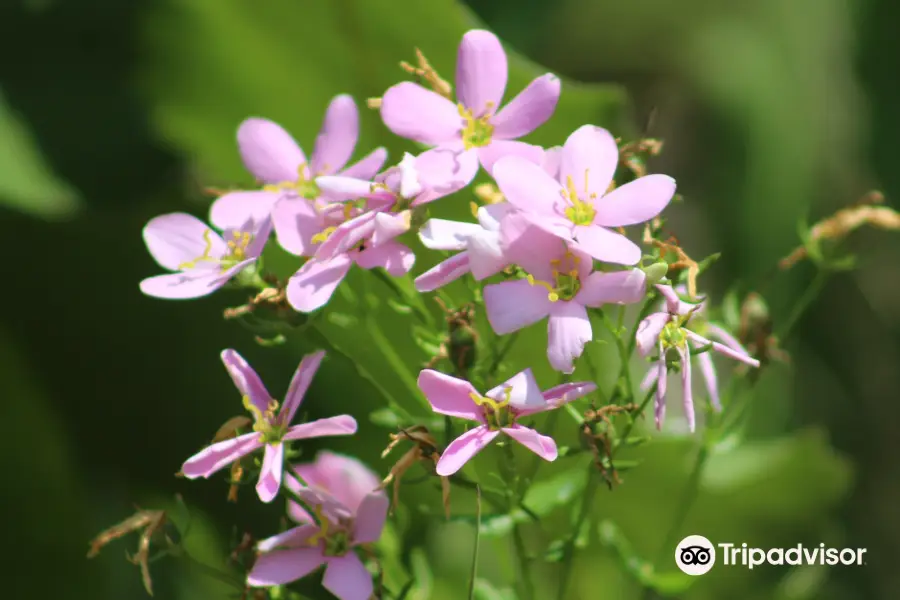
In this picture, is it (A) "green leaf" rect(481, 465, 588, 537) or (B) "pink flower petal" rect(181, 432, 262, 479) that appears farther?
(A) "green leaf" rect(481, 465, 588, 537)

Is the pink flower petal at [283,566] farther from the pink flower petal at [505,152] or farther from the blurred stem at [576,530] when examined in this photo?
the pink flower petal at [505,152]

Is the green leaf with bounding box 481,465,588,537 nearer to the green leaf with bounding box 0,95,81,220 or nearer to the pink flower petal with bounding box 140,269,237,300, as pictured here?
the pink flower petal with bounding box 140,269,237,300

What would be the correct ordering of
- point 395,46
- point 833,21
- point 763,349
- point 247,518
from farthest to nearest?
point 833,21 → point 247,518 → point 395,46 → point 763,349

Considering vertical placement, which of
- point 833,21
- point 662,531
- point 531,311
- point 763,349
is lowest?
point 662,531

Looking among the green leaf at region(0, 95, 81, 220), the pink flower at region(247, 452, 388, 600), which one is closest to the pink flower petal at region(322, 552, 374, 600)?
the pink flower at region(247, 452, 388, 600)

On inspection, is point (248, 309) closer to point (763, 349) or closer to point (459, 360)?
point (459, 360)

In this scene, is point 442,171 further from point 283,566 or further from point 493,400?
point 283,566

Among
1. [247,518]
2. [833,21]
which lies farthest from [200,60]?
[833,21]

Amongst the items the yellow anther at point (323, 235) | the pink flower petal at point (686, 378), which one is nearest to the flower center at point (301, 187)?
the yellow anther at point (323, 235)
